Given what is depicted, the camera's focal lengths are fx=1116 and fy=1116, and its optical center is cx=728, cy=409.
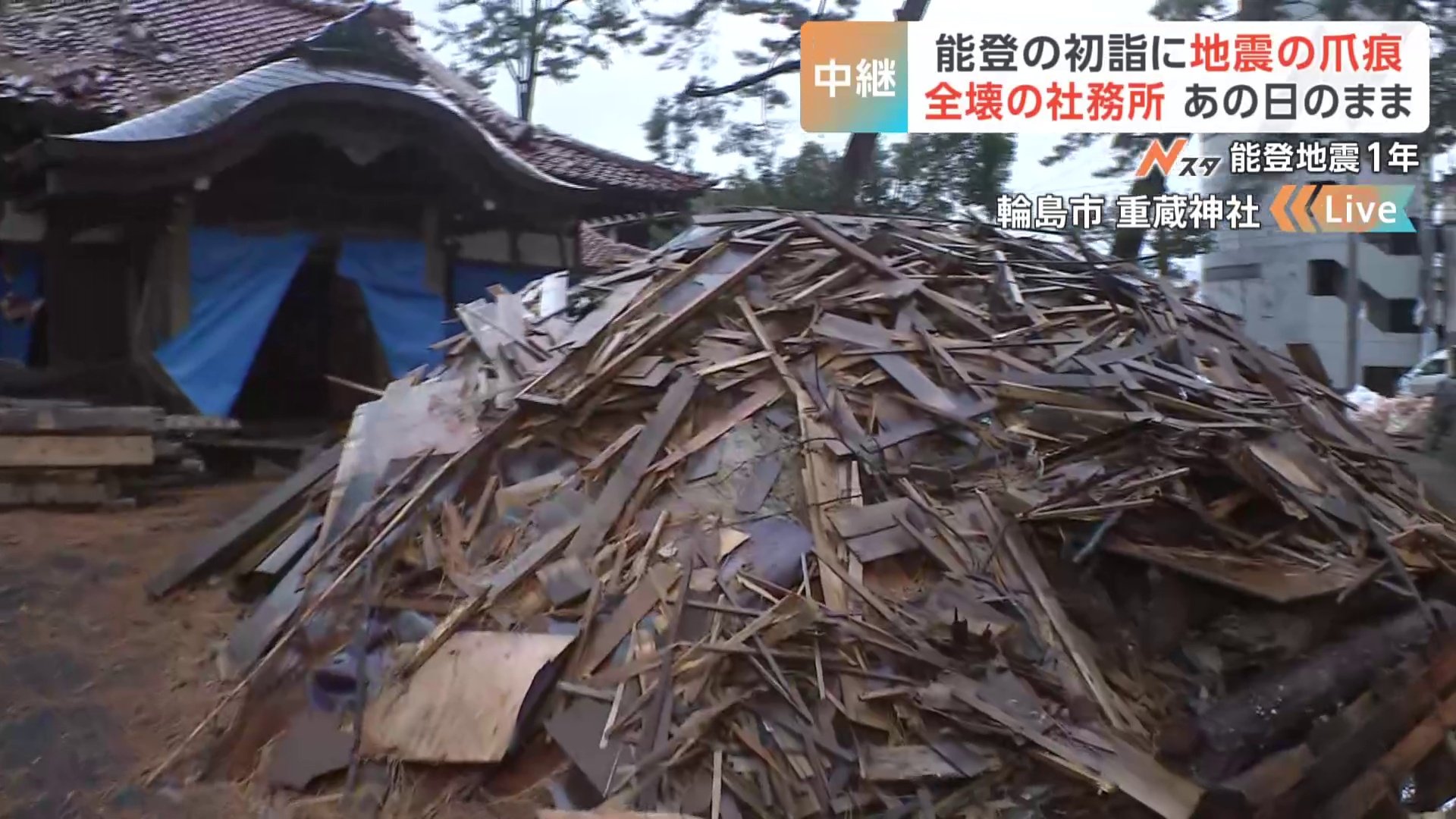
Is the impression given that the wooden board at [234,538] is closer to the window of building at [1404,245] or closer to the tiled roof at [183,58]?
the tiled roof at [183,58]

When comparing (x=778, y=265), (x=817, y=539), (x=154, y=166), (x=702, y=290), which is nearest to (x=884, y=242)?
(x=778, y=265)

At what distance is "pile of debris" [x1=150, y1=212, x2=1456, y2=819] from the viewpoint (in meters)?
3.83

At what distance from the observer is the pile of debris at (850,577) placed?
3.83m

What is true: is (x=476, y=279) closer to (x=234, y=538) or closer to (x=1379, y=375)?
(x=234, y=538)

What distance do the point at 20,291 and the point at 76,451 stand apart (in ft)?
12.0

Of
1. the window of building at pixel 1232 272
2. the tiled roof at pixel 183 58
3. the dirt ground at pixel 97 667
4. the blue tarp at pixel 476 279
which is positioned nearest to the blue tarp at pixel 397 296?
the blue tarp at pixel 476 279

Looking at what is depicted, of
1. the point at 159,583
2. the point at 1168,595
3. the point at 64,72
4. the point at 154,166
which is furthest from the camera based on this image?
the point at 64,72

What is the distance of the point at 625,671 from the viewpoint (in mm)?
4098

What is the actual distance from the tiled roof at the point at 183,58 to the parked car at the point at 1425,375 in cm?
972

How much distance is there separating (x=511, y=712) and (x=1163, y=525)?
2634 millimetres

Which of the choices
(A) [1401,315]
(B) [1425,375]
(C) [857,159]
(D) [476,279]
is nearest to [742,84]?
(C) [857,159]

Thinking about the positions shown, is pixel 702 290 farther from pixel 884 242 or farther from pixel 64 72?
pixel 64 72

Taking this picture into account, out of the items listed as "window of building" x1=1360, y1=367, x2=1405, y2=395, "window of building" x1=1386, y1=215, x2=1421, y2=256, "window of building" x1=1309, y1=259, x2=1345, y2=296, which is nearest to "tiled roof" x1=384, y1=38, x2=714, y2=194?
"window of building" x1=1309, y1=259, x2=1345, y2=296

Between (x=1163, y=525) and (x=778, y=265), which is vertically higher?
(x=778, y=265)
